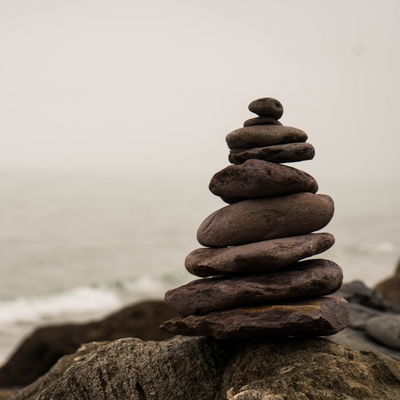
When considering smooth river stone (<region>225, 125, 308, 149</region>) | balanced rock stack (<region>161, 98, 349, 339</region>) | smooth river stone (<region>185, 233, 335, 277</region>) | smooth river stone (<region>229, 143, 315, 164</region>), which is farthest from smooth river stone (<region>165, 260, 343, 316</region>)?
smooth river stone (<region>225, 125, 308, 149</region>)

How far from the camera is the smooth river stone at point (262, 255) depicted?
4.18m

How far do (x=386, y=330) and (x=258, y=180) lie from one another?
3520 millimetres

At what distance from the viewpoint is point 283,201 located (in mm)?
4445

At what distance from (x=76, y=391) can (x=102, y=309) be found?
1586cm

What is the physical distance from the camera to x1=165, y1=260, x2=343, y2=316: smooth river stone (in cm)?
414

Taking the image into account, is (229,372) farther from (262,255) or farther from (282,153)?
(282,153)

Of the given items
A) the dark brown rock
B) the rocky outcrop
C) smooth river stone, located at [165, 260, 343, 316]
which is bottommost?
the rocky outcrop

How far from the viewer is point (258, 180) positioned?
171 inches

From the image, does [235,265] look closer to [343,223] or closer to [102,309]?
[102,309]

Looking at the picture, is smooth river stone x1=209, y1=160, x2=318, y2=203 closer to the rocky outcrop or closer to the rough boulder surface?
the rough boulder surface

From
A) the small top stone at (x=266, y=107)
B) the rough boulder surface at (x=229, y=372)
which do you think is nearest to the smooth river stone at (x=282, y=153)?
the small top stone at (x=266, y=107)

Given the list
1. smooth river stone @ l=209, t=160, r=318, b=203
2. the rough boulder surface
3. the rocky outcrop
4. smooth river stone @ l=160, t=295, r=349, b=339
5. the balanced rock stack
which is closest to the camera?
the rough boulder surface

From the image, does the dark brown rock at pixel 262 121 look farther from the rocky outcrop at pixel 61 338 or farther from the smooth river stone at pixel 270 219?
the rocky outcrop at pixel 61 338

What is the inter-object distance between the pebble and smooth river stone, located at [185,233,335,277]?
247cm
